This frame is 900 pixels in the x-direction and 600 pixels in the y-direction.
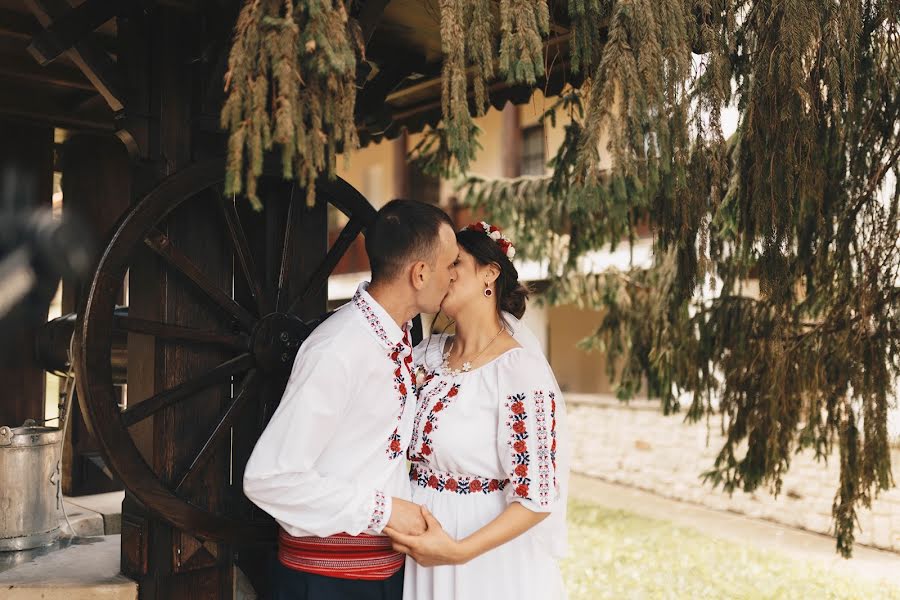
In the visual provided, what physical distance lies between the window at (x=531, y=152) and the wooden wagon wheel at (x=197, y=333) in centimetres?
1045

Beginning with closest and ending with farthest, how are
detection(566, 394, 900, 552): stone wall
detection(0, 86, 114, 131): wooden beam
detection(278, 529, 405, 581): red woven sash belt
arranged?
detection(278, 529, 405, 581): red woven sash belt, detection(0, 86, 114, 131): wooden beam, detection(566, 394, 900, 552): stone wall

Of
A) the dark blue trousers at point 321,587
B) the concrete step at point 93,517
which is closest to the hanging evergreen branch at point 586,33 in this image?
the dark blue trousers at point 321,587

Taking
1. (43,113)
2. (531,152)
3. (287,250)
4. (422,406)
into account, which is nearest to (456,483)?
(422,406)

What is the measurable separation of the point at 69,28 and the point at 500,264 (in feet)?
4.70

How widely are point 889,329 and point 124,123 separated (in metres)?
3.51

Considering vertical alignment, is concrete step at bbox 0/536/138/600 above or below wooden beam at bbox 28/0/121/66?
below

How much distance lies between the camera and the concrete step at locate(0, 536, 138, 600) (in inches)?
100

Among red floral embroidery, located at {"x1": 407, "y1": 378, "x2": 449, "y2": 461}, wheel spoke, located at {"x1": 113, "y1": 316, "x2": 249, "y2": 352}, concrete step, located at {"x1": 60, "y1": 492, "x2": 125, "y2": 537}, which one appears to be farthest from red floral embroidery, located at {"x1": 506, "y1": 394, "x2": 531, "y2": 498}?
concrete step, located at {"x1": 60, "y1": 492, "x2": 125, "y2": 537}

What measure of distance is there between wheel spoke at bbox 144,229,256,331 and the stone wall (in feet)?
18.1

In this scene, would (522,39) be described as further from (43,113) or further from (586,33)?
(43,113)

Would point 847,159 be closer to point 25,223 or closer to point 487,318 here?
point 487,318

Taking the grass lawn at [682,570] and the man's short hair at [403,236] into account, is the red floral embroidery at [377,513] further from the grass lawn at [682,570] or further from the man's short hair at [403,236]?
the grass lawn at [682,570]

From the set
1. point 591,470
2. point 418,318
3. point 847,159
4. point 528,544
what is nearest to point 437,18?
point 418,318

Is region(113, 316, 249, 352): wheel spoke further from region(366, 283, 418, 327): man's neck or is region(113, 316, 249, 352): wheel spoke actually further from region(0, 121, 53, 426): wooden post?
region(0, 121, 53, 426): wooden post
